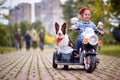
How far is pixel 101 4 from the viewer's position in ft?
69.0

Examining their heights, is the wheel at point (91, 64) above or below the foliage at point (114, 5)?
below

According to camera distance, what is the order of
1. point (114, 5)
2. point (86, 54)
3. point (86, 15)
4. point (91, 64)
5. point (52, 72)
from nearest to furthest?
point (91, 64)
point (52, 72)
point (86, 54)
point (86, 15)
point (114, 5)

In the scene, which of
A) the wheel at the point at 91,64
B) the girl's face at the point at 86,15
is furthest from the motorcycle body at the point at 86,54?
the girl's face at the point at 86,15

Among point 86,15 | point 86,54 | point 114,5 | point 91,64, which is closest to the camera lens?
point 91,64

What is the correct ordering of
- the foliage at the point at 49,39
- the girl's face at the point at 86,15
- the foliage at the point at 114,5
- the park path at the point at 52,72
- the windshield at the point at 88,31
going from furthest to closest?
the foliage at the point at 49,39
the foliage at the point at 114,5
the girl's face at the point at 86,15
the windshield at the point at 88,31
the park path at the point at 52,72

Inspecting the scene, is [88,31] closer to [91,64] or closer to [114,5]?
[91,64]

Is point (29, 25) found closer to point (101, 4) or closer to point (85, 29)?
point (101, 4)

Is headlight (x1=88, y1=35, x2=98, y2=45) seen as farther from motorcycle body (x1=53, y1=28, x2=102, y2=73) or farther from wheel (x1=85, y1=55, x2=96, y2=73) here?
wheel (x1=85, y1=55, x2=96, y2=73)

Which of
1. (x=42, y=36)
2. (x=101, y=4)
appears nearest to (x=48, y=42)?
(x=42, y=36)

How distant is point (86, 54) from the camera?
8.88 metres

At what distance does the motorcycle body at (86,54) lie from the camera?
28.3 ft

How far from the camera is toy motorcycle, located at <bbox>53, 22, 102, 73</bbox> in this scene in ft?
28.3

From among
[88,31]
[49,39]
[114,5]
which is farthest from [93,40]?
[49,39]

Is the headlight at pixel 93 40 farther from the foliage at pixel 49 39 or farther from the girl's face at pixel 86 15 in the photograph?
the foliage at pixel 49 39
